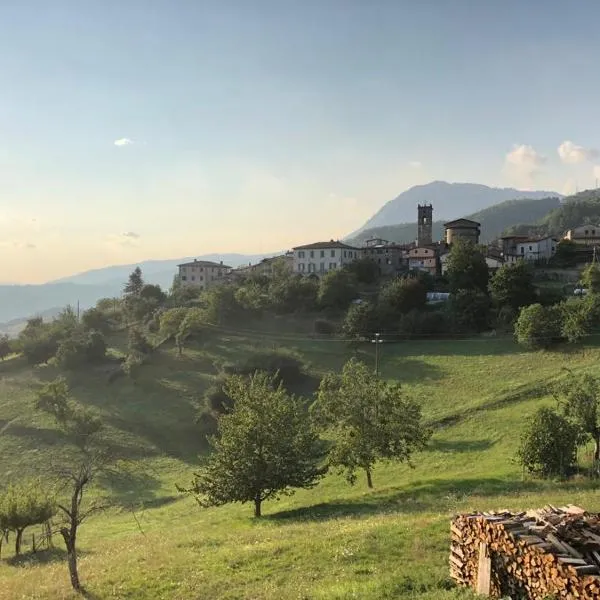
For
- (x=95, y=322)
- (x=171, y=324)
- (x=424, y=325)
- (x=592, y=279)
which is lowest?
(x=424, y=325)

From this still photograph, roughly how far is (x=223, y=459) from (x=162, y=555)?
35.3 feet

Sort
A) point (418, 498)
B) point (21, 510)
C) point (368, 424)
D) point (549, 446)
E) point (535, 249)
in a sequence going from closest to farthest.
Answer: point (418, 498), point (549, 446), point (21, 510), point (368, 424), point (535, 249)

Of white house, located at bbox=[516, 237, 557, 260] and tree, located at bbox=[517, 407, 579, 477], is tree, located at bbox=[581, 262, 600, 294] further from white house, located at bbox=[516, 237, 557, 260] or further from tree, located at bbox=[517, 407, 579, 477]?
tree, located at bbox=[517, 407, 579, 477]

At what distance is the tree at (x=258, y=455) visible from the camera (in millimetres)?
32625

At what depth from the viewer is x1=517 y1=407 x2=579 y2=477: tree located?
112 ft

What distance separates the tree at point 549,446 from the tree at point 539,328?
137 ft

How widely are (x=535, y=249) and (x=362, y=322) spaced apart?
61903 millimetres

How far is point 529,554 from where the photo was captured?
1399 cm

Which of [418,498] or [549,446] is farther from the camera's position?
[549,446]

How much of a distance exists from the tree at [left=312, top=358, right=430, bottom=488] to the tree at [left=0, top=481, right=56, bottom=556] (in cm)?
1879

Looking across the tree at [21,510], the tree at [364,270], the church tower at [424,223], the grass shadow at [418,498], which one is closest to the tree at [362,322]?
the tree at [364,270]

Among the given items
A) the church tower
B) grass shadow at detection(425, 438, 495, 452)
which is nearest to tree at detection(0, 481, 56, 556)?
grass shadow at detection(425, 438, 495, 452)

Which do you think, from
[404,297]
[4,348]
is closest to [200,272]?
[4,348]

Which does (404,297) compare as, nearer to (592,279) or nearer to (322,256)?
(592,279)
